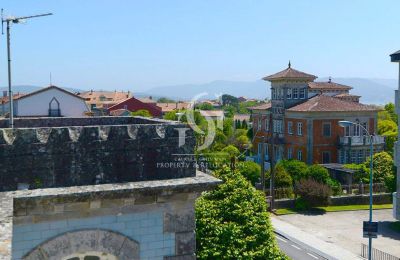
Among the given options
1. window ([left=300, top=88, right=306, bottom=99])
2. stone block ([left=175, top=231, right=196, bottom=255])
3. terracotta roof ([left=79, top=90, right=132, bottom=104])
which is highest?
terracotta roof ([left=79, top=90, right=132, bottom=104])

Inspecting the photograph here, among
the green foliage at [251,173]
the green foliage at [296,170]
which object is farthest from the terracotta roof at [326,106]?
the green foliage at [251,173]

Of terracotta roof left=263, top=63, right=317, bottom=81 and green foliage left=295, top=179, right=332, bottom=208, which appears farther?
terracotta roof left=263, top=63, right=317, bottom=81

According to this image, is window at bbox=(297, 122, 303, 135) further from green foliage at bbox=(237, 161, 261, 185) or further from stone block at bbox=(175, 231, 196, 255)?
stone block at bbox=(175, 231, 196, 255)

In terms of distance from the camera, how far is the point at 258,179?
36.3 m

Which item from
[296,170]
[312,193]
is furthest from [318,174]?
[312,193]

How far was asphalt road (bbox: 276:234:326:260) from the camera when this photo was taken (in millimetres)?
23289

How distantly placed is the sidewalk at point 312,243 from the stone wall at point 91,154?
17.5m

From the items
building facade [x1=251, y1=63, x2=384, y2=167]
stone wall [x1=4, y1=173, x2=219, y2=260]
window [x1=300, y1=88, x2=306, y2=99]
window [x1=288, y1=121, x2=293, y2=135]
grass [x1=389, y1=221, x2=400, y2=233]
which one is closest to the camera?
stone wall [x1=4, y1=173, x2=219, y2=260]

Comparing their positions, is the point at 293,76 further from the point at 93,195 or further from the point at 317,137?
the point at 93,195

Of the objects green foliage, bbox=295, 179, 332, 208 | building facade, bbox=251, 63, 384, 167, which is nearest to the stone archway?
green foliage, bbox=295, 179, 332, 208

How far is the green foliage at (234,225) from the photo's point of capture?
42.7 ft

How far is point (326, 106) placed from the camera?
151ft

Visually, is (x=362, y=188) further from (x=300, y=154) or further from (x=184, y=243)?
(x=184, y=243)

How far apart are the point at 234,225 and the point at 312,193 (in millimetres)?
20583
